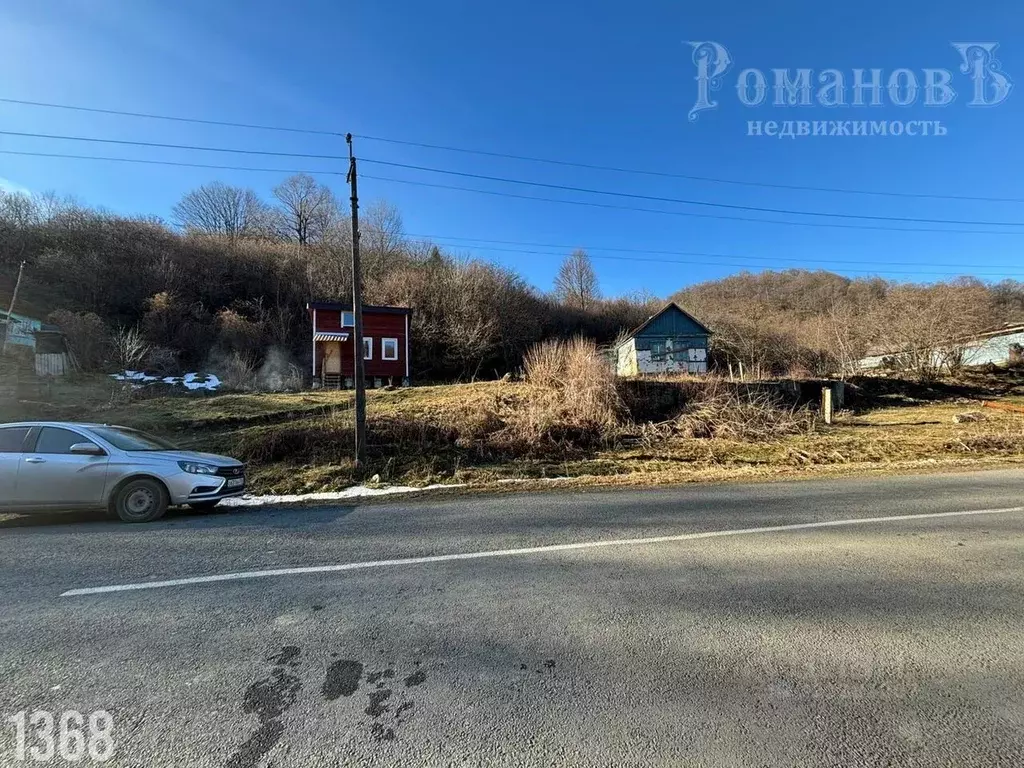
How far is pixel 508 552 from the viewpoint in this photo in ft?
16.8

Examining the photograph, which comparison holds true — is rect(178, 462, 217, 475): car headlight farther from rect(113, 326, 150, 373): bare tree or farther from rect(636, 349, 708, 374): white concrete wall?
rect(636, 349, 708, 374): white concrete wall

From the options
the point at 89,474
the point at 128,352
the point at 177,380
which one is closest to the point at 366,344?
the point at 177,380

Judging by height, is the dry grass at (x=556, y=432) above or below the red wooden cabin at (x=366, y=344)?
below

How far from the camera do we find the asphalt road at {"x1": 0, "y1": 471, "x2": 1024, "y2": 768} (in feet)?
7.47

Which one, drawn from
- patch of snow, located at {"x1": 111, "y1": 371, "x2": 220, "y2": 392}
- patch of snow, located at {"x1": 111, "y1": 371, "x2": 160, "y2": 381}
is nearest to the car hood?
patch of snow, located at {"x1": 111, "y1": 371, "x2": 220, "y2": 392}

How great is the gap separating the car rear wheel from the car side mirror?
0.60m

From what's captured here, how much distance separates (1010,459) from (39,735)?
16862mm

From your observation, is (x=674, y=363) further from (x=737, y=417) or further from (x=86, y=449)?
(x=86, y=449)

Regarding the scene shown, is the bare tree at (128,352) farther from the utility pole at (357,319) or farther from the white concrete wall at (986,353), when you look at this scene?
the white concrete wall at (986,353)

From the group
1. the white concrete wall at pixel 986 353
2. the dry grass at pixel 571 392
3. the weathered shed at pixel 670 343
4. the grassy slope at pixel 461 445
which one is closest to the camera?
the grassy slope at pixel 461 445

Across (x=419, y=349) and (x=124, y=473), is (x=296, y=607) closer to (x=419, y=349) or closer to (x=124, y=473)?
(x=124, y=473)

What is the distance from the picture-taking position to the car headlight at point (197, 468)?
7.05m

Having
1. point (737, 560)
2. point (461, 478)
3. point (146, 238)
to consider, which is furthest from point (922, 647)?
point (146, 238)

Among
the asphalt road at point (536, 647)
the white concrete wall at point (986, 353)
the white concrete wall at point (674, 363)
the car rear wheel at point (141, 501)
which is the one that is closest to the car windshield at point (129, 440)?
the car rear wheel at point (141, 501)
